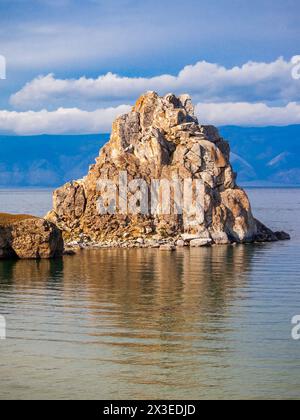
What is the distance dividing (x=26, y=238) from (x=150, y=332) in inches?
1396

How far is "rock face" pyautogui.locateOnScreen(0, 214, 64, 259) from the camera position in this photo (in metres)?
67.4

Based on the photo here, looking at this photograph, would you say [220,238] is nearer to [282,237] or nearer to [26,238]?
[282,237]

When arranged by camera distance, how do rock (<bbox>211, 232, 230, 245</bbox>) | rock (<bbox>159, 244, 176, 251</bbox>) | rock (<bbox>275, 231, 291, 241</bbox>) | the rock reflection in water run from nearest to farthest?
the rock reflection in water, rock (<bbox>159, 244, 176, 251</bbox>), rock (<bbox>211, 232, 230, 245</bbox>), rock (<bbox>275, 231, 291, 241</bbox>)

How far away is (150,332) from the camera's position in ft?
111

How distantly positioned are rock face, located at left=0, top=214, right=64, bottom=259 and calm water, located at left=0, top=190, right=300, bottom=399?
6.31 meters

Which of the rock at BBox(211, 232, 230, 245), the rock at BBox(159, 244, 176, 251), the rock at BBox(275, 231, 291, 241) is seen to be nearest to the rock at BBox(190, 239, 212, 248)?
the rock at BBox(211, 232, 230, 245)

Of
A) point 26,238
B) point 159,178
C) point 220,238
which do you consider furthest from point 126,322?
point 159,178

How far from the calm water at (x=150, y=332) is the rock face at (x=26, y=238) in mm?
6307

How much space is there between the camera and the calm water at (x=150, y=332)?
25.8 metres

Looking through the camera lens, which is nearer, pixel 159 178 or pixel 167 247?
pixel 167 247

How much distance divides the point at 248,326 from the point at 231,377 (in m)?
9.11

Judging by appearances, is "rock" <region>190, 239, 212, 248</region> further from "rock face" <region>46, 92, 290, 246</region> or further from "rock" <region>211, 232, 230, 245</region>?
"rock" <region>211, 232, 230, 245</region>

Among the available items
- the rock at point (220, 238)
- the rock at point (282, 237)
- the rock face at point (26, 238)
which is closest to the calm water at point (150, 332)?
the rock face at point (26, 238)

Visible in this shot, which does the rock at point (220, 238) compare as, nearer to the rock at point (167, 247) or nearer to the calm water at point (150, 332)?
the rock at point (167, 247)
